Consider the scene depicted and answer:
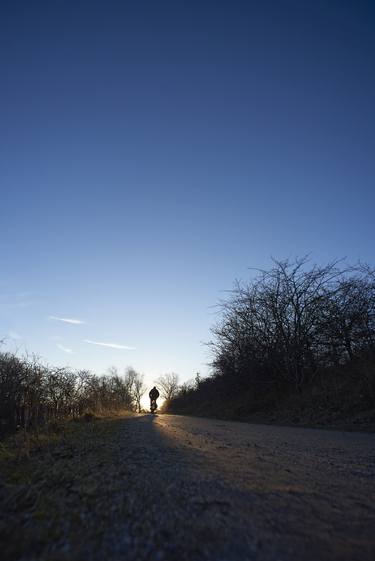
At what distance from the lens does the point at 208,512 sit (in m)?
1.70

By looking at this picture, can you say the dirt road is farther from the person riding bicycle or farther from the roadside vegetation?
the person riding bicycle

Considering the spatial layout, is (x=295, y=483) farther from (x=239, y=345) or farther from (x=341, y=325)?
(x=239, y=345)

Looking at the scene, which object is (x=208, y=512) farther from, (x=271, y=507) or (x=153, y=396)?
(x=153, y=396)

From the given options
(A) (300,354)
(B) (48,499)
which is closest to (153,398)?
(A) (300,354)

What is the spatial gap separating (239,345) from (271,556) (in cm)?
1719

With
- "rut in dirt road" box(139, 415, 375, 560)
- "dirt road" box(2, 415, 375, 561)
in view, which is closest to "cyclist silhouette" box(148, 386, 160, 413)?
"rut in dirt road" box(139, 415, 375, 560)

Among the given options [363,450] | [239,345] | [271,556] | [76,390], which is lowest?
[363,450]

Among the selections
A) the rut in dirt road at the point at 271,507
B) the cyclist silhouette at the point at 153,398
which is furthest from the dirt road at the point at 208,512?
the cyclist silhouette at the point at 153,398

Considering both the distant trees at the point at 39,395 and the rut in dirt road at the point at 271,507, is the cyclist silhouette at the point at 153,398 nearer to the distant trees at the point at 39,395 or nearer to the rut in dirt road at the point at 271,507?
the distant trees at the point at 39,395

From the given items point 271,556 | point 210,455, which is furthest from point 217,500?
point 210,455

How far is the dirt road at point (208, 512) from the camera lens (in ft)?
4.34

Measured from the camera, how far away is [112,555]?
4.15 feet

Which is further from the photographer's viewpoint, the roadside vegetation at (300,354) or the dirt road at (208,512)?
the roadside vegetation at (300,354)

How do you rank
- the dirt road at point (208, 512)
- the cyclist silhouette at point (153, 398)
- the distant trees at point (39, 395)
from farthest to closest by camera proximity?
the cyclist silhouette at point (153, 398) < the distant trees at point (39, 395) < the dirt road at point (208, 512)
